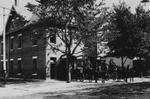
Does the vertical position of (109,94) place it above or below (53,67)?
below

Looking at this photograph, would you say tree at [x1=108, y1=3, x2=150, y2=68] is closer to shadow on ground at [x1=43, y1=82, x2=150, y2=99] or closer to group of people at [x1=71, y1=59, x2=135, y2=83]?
group of people at [x1=71, y1=59, x2=135, y2=83]

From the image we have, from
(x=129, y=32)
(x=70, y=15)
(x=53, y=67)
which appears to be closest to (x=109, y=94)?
(x=70, y=15)

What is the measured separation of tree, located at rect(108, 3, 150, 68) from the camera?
2920 cm

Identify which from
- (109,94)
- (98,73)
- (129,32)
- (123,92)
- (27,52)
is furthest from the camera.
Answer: (27,52)

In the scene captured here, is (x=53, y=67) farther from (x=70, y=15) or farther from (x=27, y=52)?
(x=70, y=15)

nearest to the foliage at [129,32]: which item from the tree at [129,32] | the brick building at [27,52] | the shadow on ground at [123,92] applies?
the tree at [129,32]

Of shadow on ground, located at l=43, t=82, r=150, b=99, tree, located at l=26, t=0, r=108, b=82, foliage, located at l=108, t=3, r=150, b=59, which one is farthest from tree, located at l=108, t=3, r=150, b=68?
shadow on ground, located at l=43, t=82, r=150, b=99

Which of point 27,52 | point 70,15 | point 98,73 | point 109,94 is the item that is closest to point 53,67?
point 27,52

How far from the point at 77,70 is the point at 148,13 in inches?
388

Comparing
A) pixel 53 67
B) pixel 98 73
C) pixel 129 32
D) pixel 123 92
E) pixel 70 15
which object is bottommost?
pixel 123 92

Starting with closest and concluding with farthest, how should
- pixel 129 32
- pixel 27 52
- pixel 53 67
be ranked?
pixel 129 32 < pixel 53 67 < pixel 27 52

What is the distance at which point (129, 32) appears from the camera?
96.3 ft

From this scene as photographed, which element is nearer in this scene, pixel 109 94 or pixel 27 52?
pixel 109 94

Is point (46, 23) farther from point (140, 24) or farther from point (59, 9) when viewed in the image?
point (140, 24)
